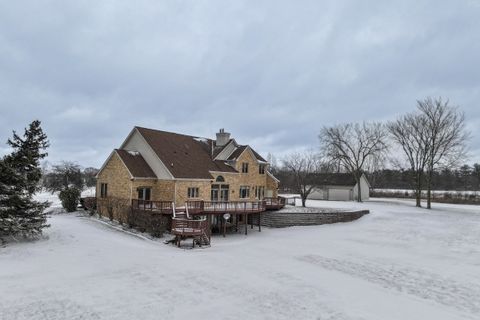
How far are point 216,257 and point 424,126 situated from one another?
38.2 m

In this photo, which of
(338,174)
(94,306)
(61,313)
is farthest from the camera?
(338,174)

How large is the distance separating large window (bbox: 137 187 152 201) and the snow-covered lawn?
4909 mm

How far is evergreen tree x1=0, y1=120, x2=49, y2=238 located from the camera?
628 inches

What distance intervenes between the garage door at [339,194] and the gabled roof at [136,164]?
3623 centimetres

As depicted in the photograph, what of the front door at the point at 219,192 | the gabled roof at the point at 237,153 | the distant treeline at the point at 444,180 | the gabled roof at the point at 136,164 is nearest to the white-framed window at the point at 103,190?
the gabled roof at the point at 136,164

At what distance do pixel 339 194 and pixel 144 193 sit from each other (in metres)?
37.4

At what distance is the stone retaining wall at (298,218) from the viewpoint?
31.0m

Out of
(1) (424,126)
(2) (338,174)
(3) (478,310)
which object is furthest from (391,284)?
(2) (338,174)

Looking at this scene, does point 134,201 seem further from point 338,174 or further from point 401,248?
point 338,174

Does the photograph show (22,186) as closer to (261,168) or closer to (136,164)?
(136,164)

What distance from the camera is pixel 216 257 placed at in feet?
55.1

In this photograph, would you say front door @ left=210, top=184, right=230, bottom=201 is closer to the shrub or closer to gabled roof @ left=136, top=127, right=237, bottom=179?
gabled roof @ left=136, top=127, right=237, bottom=179

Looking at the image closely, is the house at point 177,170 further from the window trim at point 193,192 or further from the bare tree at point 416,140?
the bare tree at point 416,140

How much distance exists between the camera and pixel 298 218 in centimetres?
3108
